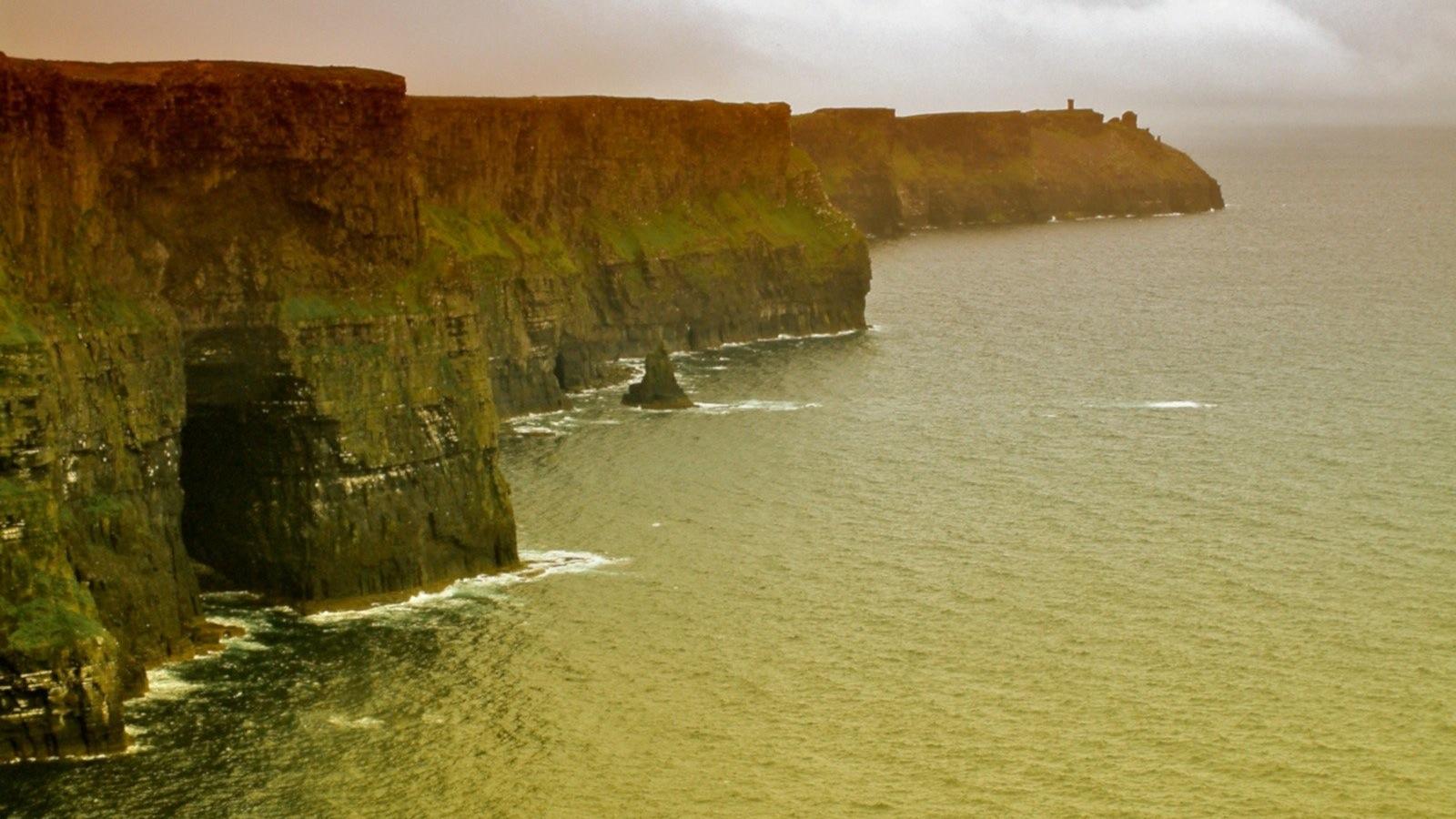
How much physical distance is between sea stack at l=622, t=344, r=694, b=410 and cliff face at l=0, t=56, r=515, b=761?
1461 inches

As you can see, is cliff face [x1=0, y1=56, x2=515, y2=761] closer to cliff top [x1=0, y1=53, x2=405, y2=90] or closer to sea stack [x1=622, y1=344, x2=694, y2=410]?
cliff top [x1=0, y1=53, x2=405, y2=90]

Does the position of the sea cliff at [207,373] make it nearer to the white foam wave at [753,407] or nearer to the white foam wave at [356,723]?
the white foam wave at [356,723]

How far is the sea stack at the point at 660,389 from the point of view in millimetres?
105500

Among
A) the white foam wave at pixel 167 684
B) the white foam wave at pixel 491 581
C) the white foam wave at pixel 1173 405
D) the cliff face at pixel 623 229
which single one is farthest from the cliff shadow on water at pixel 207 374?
the white foam wave at pixel 1173 405

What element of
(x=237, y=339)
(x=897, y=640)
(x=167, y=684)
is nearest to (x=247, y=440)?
(x=237, y=339)

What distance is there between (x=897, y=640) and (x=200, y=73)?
1036 inches

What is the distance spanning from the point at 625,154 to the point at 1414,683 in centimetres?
7709

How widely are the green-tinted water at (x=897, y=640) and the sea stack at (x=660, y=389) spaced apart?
2.66m

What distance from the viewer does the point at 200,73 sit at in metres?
63.3

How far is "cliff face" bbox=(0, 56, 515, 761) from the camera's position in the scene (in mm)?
56188

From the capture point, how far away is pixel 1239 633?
6134cm

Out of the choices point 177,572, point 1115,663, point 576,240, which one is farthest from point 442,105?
point 1115,663

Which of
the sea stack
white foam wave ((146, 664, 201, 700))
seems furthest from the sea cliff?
the sea stack

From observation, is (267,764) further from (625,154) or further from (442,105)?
(625,154)
